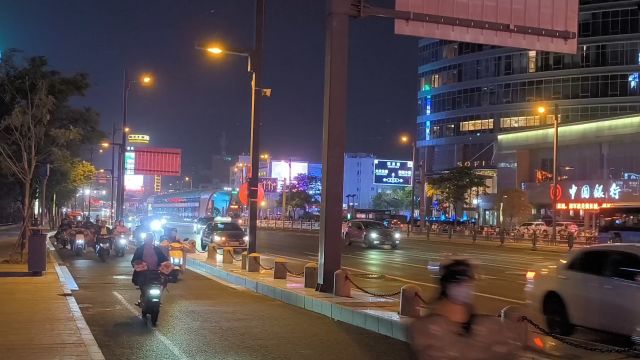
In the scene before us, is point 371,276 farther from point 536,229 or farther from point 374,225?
point 536,229

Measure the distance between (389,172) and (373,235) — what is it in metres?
54.1

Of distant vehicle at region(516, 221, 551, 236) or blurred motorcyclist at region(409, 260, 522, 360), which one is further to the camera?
distant vehicle at region(516, 221, 551, 236)

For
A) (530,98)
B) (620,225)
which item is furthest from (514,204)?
(530,98)

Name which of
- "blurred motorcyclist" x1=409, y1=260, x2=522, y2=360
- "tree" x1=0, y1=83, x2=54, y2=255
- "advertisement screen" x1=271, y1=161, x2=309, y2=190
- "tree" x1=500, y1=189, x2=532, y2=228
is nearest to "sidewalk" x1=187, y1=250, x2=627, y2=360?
"blurred motorcyclist" x1=409, y1=260, x2=522, y2=360

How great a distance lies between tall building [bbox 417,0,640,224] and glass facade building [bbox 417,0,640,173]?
111 mm

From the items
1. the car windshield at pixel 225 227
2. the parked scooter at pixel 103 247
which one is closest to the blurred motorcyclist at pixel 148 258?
the parked scooter at pixel 103 247

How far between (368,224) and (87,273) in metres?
20.5

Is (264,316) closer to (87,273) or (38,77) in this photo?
(87,273)

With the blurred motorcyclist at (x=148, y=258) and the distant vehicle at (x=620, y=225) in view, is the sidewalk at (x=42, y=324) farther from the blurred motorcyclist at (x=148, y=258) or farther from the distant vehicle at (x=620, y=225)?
the distant vehicle at (x=620, y=225)

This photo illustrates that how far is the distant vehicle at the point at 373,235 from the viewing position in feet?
123

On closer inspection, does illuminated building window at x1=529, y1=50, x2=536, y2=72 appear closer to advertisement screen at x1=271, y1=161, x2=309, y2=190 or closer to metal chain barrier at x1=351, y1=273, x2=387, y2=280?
advertisement screen at x1=271, y1=161, x2=309, y2=190

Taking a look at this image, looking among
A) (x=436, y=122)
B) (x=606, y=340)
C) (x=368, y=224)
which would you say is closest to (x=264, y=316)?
(x=606, y=340)

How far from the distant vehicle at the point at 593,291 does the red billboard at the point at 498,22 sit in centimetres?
499

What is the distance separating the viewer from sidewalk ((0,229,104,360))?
29.9 feet
